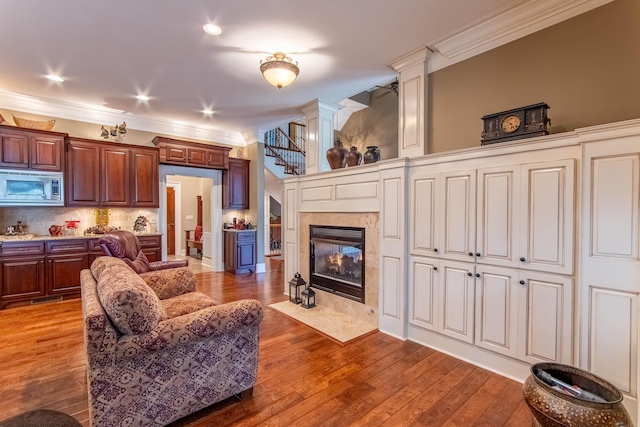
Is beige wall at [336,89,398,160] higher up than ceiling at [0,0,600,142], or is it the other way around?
ceiling at [0,0,600,142]

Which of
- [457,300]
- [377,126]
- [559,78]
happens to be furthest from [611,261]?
[377,126]

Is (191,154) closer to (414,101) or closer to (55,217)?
(55,217)

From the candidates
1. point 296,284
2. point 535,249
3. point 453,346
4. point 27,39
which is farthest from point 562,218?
point 27,39

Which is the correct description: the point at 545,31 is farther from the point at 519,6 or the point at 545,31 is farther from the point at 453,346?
the point at 453,346

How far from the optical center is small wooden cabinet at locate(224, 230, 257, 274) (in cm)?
624

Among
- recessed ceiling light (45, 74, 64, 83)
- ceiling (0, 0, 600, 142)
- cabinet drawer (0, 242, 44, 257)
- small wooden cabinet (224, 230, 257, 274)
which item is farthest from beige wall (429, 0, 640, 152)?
cabinet drawer (0, 242, 44, 257)

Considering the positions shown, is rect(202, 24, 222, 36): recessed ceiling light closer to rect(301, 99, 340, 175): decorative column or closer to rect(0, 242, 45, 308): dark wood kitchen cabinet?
rect(301, 99, 340, 175): decorative column

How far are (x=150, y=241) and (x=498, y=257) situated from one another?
521cm

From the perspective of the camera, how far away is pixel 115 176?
5.04 metres

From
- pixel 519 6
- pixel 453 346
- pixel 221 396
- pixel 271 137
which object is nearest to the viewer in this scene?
pixel 221 396

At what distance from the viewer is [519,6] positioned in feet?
8.25

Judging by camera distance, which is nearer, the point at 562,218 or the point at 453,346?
the point at 562,218

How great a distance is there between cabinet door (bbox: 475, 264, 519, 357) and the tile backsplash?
218 inches

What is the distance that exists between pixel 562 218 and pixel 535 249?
11.6 inches
